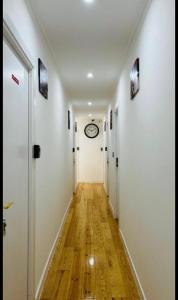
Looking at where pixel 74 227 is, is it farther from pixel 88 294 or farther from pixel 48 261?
pixel 88 294

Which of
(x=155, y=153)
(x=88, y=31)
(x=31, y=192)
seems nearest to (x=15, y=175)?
(x=31, y=192)

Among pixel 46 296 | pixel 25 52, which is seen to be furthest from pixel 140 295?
pixel 25 52

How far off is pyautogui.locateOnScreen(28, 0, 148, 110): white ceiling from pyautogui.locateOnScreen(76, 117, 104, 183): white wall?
5.05m

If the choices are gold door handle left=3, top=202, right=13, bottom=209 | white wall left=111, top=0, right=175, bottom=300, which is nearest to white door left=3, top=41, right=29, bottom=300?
gold door handle left=3, top=202, right=13, bottom=209

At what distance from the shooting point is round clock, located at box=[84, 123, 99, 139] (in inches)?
354

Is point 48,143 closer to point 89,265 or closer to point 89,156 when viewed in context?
point 89,265

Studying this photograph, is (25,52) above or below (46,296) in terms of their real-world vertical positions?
above

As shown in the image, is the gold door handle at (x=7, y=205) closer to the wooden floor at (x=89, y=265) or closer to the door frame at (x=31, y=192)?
the door frame at (x=31, y=192)

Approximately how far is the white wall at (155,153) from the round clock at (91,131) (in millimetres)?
6562

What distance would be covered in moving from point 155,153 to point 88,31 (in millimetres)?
1469

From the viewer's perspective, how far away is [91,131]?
9023mm

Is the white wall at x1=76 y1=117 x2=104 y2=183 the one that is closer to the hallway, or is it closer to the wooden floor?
the wooden floor

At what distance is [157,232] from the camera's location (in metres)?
1.64

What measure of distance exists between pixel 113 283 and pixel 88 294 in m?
0.31
